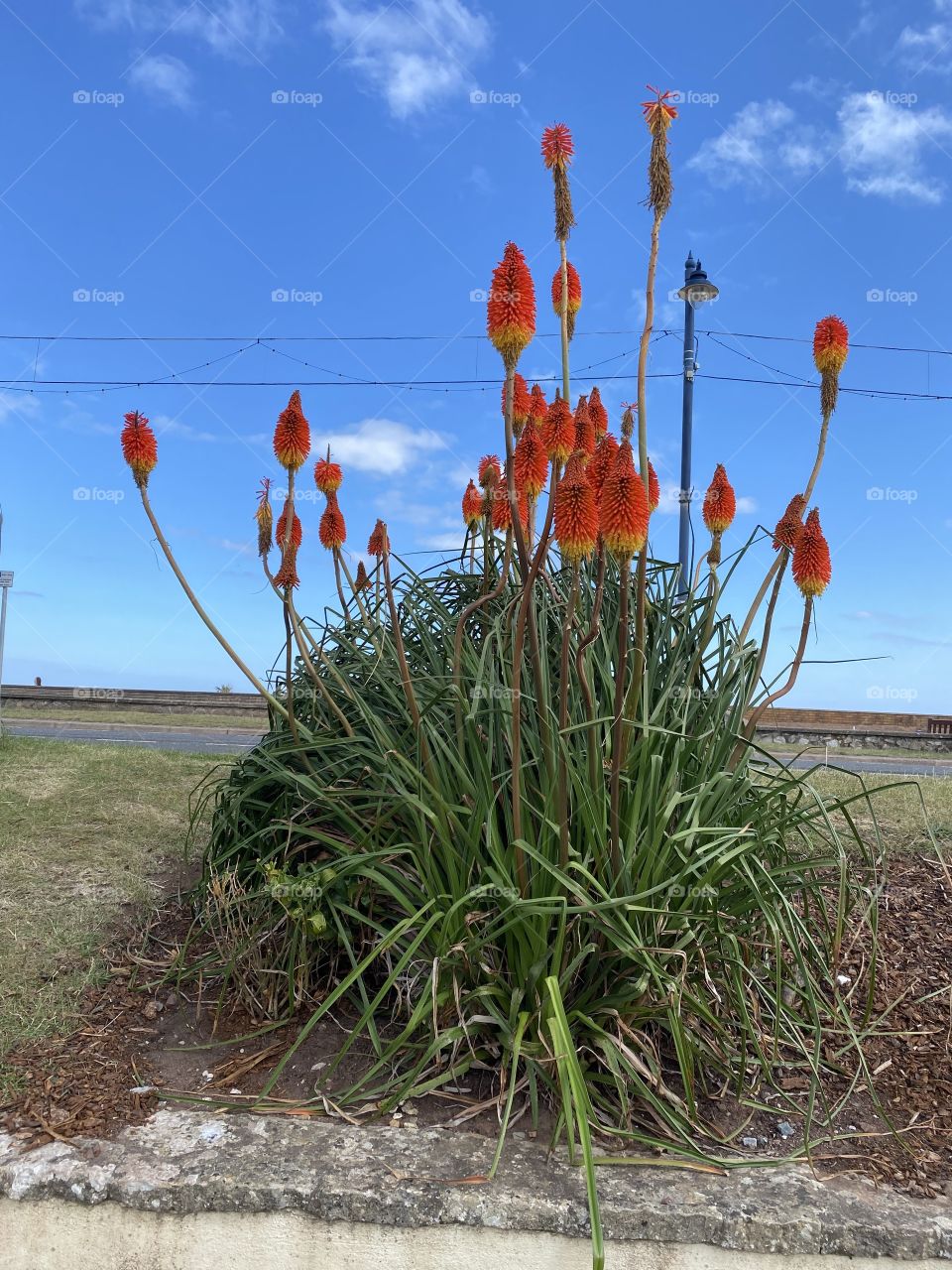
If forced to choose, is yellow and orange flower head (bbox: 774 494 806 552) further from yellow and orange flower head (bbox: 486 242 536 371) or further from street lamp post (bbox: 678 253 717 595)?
street lamp post (bbox: 678 253 717 595)

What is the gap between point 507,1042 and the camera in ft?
8.09

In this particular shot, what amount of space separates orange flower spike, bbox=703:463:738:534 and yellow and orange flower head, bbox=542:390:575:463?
0.85 metres

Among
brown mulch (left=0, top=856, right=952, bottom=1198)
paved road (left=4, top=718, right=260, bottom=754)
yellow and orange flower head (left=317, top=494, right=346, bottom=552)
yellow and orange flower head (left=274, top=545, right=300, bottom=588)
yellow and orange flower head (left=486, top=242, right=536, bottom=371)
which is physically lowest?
brown mulch (left=0, top=856, right=952, bottom=1198)

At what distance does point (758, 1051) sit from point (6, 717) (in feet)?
60.1

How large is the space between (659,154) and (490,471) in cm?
90

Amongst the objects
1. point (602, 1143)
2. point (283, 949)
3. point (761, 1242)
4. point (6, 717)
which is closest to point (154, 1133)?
point (283, 949)

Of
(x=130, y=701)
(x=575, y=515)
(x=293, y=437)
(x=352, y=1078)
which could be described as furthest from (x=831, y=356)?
(x=130, y=701)

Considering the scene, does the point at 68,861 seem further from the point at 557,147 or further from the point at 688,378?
the point at 688,378

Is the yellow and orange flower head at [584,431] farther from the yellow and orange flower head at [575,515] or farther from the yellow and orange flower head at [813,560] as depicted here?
the yellow and orange flower head at [813,560]

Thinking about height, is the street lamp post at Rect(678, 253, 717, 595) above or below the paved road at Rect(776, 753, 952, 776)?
above

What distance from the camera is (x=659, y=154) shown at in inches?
80.7

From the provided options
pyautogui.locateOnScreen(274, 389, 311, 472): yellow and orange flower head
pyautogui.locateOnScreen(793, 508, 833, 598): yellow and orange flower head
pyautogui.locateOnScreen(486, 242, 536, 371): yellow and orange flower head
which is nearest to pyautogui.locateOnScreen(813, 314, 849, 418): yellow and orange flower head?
pyautogui.locateOnScreen(793, 508, 833, 598): yellow and orange flower head

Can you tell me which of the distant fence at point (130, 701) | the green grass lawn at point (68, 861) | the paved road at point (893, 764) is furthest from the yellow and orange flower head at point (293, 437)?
the distant fence at point (130, 701)

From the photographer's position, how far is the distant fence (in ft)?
66.2
